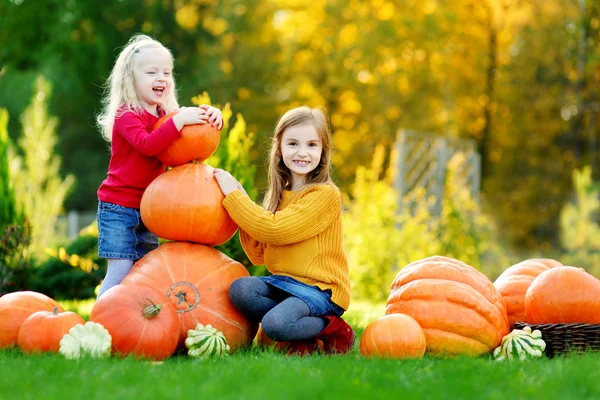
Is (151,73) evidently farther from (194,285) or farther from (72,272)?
(72,272)

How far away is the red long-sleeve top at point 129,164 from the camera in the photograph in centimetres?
410

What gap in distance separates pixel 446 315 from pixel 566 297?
68cm

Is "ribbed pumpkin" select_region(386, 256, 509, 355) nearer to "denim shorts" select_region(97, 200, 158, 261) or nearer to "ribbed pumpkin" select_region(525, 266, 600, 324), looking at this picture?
"ribbed pumpkin" select_region(525, 266, 600, 324)

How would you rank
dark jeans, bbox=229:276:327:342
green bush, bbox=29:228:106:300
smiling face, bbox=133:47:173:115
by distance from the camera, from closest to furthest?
dark jeans, bbox=229:276:327:342 < smiling face, bbox=133:47:173:115 < green bush, bbox=29:228:106:300

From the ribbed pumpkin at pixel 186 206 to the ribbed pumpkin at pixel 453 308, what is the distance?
1154 mm

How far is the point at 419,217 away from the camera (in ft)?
29.0

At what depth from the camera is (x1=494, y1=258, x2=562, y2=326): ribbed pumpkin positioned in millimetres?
4375

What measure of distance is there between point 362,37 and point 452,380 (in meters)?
17.6

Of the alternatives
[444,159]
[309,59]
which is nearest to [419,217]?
[444,159]

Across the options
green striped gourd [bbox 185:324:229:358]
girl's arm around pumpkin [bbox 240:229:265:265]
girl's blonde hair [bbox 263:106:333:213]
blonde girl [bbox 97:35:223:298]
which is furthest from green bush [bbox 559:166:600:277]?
green striped gourd [bbox 185:324:229:358]

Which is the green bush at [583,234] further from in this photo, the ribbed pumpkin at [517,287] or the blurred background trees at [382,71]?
the ribbed pumpkin at [517,287]

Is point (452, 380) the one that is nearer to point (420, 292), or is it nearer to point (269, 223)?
point (420, 292)

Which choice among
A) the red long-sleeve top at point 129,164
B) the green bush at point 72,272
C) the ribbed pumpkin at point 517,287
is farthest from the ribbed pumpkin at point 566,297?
the green bush at point 72,272

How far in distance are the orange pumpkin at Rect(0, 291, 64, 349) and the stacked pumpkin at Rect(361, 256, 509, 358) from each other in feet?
5.78
